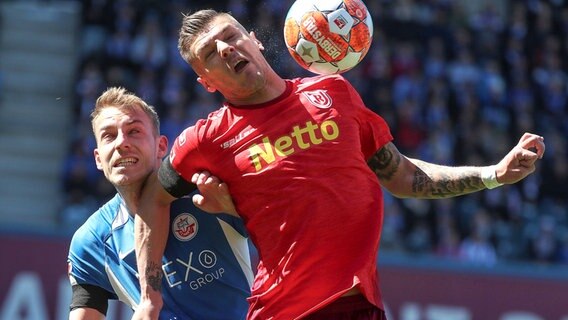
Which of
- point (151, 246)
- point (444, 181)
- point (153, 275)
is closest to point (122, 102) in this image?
point (151, 246)

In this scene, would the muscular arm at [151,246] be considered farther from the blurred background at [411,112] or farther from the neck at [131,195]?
the blurred background at [411,112]

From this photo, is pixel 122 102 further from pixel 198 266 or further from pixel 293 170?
pixel 293 170

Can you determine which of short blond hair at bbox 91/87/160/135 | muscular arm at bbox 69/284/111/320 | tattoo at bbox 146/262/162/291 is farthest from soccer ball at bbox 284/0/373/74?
muscular arm at bbox 69/284/111/320

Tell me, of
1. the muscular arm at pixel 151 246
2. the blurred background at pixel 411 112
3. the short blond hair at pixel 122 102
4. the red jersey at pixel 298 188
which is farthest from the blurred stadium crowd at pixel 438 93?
the red jersey at pixel 298 188

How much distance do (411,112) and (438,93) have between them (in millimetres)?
907

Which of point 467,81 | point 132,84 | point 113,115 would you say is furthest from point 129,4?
point 113,115

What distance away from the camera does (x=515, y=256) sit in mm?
14789

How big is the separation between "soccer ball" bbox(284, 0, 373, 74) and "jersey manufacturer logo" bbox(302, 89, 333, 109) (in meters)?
0.49

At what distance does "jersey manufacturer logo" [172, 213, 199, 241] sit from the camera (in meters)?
5.55

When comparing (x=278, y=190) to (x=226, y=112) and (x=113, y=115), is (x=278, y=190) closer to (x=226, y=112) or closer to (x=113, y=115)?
(x=226, y=112)

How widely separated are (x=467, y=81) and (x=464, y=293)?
20.5 feet

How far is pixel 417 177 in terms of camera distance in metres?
5.18

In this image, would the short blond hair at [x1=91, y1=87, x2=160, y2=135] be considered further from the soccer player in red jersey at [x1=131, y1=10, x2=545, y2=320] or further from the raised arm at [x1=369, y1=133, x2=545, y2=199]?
the raised arm at [x1=369, y1=133, x2=545, y2=199]

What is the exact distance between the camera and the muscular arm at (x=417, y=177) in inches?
201
